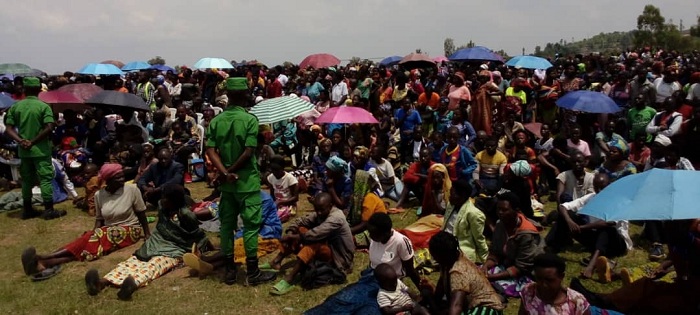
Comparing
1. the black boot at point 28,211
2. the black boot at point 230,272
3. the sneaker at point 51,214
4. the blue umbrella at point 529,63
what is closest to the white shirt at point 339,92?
the blue umbrella at point 529,63

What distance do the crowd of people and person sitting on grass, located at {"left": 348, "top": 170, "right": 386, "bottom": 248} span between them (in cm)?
2

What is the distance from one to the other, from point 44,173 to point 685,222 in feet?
26.7

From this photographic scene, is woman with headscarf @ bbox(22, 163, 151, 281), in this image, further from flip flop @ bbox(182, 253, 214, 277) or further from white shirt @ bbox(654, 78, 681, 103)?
white shirt @ bbox(654, 78, 681, 103)

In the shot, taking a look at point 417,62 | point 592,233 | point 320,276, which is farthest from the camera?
point 417,62

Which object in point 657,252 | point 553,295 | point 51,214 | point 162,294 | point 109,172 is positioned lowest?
point 657,252

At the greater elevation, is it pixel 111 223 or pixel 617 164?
pixel 617 164

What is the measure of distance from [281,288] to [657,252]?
4317 mm

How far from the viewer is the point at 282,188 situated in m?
8.23

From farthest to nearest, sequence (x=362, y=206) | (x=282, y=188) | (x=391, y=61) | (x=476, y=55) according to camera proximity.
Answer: (x=391, y=61), (x=476, y=55), (x=282, y=188), (x=362, y=206)

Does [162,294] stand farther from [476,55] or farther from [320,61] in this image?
[320,61]

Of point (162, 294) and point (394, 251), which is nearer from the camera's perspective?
point (394, 251)

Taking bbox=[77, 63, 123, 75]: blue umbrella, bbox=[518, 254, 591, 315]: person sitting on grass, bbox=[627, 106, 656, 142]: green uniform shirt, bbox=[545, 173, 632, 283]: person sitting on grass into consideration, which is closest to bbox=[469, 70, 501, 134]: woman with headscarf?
bbox=[627, 106, 656, 142]: green uniform shirt

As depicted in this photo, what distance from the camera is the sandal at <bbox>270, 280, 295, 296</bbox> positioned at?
5.64 m

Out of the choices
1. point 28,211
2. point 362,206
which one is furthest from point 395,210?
point 28,211
